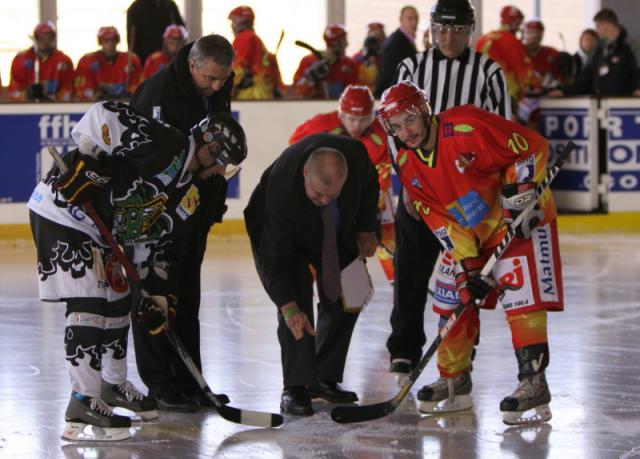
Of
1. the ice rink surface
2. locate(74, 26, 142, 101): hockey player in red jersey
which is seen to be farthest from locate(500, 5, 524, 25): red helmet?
the ice rink surface

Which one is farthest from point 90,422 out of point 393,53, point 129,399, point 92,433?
point 393,53

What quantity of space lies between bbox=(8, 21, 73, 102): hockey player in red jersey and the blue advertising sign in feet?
2.65

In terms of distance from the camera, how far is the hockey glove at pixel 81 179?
13.8ft

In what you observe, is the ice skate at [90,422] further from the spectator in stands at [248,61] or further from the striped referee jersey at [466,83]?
the spectator in stands at [248,61]

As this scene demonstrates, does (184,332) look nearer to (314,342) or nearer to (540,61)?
(314,342)

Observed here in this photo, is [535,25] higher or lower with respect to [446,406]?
higher

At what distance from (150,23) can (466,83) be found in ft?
20.7

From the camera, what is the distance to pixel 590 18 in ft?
43.9

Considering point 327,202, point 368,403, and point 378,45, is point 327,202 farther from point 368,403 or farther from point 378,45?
point 378,45

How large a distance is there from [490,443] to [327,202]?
2.98 ft

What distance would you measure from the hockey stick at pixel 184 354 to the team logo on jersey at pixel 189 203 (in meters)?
0.23

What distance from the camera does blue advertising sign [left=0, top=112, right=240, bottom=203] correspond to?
9430 mm

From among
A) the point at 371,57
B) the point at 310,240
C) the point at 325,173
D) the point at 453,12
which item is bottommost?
the point at 310,240

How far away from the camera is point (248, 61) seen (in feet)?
34.0
